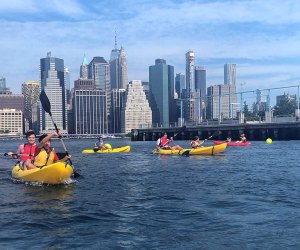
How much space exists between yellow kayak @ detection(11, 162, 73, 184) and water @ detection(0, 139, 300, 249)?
0.35 metres

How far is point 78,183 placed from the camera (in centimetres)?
1828

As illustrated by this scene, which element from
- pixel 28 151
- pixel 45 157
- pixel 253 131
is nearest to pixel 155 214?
pixel 45 157

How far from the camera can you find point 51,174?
16812mm

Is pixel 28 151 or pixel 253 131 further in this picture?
pixel 253 131

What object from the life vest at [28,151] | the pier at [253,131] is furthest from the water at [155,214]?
the pier at [253,131]

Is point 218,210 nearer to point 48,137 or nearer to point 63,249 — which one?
point 63,249

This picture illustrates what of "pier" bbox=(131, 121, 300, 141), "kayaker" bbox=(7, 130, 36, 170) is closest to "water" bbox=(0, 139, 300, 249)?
"kayaker" bbox=(7, 130, 36, 170)

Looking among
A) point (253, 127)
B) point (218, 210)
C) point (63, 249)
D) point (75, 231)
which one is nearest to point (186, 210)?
point (218, 210)

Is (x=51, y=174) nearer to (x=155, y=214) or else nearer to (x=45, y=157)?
(x=45, y=157)

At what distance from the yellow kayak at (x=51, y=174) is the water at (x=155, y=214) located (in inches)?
13.6

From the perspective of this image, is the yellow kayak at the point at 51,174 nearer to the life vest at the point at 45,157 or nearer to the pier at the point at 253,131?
Result: the life vest at the point at 45,157

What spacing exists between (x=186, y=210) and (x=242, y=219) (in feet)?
5.73

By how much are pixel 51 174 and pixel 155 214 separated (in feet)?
20.5

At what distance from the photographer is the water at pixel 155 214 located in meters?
9.35
